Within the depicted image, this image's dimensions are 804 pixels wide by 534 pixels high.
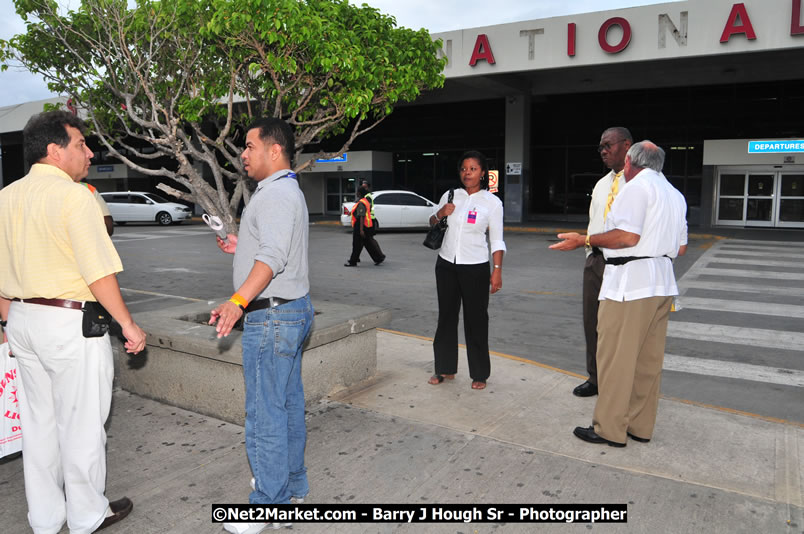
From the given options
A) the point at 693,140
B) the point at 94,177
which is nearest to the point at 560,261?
the point at 693,140

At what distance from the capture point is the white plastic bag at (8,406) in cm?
358

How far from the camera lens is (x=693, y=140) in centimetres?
2519

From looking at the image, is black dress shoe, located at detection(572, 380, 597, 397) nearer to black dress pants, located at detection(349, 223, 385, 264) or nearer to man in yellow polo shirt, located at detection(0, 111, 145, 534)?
man in yellow polo shirt, located at detection(0, 111, 145, 534)

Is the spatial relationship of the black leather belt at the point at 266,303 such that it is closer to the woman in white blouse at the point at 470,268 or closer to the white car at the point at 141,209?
the woman in white blouse at the point at 470,268

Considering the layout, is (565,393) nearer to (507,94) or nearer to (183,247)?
(183,247)

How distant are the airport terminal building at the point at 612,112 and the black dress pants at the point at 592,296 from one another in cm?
1652

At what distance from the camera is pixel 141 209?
28219 millimetres

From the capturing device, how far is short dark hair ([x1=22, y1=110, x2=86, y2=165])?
114 inches

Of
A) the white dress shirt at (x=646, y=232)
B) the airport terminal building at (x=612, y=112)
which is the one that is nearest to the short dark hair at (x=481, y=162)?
the white dress shirt at (x=646, y=232)

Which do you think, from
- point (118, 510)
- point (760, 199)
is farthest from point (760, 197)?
point (118, 510)

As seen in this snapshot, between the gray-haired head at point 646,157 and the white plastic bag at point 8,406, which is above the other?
the gray-haired head at point 646,157

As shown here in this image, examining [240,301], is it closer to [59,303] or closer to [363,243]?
[59,303]

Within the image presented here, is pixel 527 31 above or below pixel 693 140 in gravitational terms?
above

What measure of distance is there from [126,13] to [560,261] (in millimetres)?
10880
